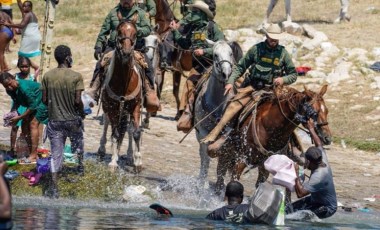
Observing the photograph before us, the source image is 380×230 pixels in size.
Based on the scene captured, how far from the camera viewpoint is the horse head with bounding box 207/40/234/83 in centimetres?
1634

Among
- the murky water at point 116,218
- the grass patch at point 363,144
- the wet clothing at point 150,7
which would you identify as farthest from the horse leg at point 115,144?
the grass patch at point 363,144

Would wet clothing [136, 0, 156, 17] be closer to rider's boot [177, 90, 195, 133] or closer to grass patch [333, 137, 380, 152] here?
grass patch [333, 137, 380, 152]

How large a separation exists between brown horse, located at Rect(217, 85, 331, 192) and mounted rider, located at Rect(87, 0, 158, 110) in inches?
118

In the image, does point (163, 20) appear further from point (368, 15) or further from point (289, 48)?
point (368, 15)

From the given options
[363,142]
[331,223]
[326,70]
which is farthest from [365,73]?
[331,223]

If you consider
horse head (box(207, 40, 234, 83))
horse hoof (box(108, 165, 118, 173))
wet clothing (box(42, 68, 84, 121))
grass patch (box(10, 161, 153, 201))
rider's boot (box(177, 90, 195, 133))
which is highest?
horse head (box(207, 40, 234, 83))

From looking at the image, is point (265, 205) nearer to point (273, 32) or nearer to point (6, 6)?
point (273, 32)

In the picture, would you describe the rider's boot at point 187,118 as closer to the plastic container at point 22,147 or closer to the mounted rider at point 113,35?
the mounted rider at point 113,35

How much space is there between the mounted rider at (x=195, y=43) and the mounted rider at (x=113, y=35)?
658mm

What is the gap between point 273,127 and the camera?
15.4 metres

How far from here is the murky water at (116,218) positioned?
44.5 feet

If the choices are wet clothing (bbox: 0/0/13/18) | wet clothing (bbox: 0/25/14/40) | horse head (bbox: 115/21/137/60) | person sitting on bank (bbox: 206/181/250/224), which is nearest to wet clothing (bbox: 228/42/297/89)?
horse head (bbox: 115/21/137/60)

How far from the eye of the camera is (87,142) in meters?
20.6

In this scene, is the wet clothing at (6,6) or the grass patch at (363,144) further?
the wet clothing at (6,6)
